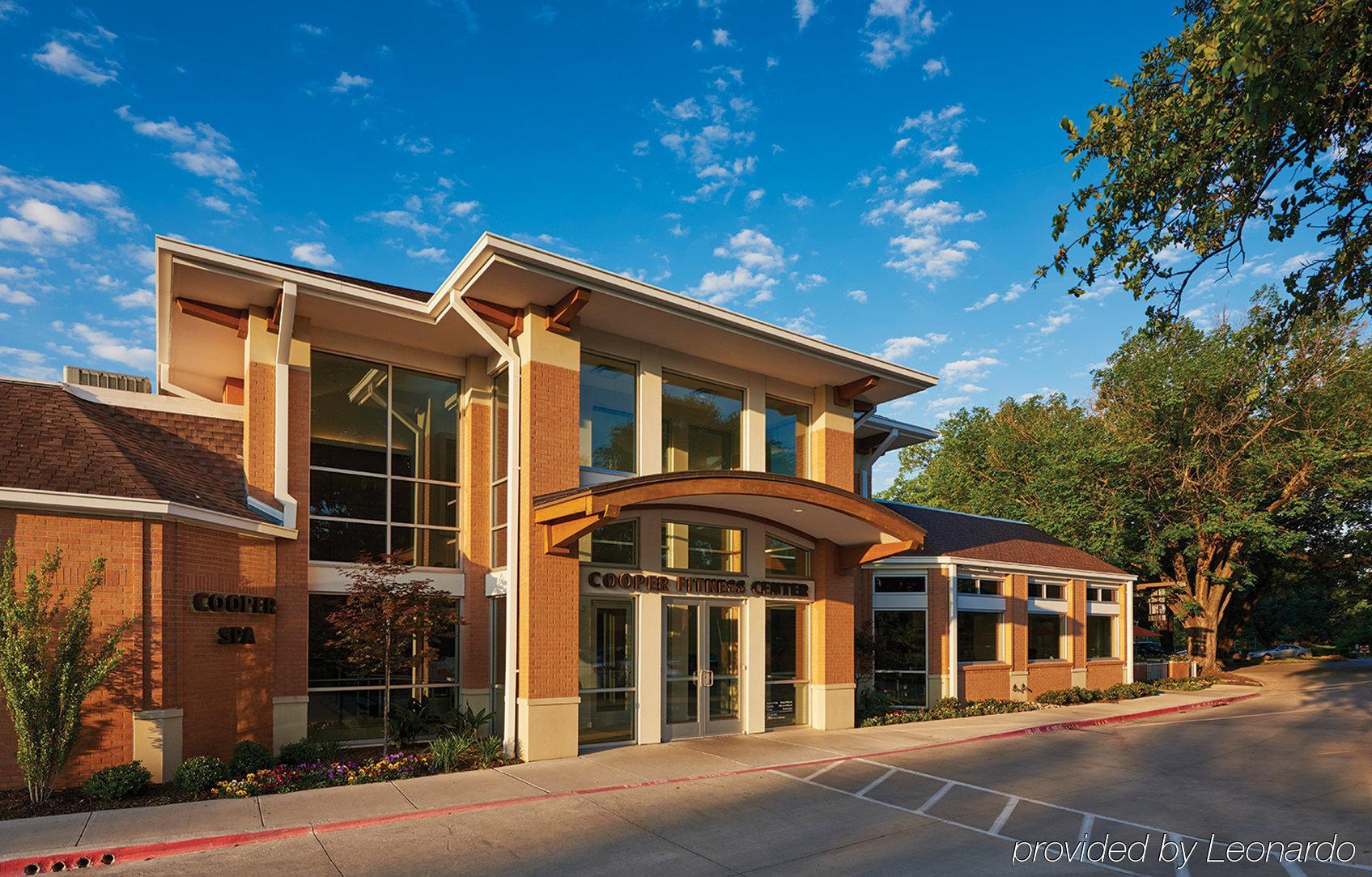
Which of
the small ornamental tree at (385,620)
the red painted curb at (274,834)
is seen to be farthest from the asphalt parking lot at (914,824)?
the small ornamental tree at (385,620)

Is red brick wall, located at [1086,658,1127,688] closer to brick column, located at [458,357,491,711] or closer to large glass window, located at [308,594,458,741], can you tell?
brick column, located at [458,357,491,711]

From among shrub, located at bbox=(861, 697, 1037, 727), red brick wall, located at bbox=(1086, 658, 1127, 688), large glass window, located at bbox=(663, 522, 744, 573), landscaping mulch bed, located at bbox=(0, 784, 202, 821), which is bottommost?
red brick wall, located at bbox=(1086, 658, 1127, 688)

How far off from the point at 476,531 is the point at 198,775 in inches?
276

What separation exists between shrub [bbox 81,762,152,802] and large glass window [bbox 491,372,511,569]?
707cm

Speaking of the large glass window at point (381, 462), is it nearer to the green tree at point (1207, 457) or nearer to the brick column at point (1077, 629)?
the brick column at point (1077, 629)

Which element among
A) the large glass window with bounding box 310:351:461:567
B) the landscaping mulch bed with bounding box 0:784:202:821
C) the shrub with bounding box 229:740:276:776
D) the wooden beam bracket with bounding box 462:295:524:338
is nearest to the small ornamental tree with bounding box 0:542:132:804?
the landscaping mulch bed with bounding box 0:784:202:821

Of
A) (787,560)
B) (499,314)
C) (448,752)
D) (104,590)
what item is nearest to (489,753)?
(448,752)

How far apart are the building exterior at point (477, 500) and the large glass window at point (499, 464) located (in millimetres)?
86

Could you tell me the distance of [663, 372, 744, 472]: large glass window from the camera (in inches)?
714

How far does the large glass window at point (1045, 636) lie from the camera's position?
27.0m

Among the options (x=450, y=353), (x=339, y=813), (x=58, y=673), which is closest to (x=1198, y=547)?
(x=450, y=353)

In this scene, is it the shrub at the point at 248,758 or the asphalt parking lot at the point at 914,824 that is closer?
the asphalt parking lot at the point at 914,824

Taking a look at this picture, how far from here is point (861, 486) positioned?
25906mm

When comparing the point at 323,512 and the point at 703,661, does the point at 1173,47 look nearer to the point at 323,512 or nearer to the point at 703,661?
the point at 703,661
